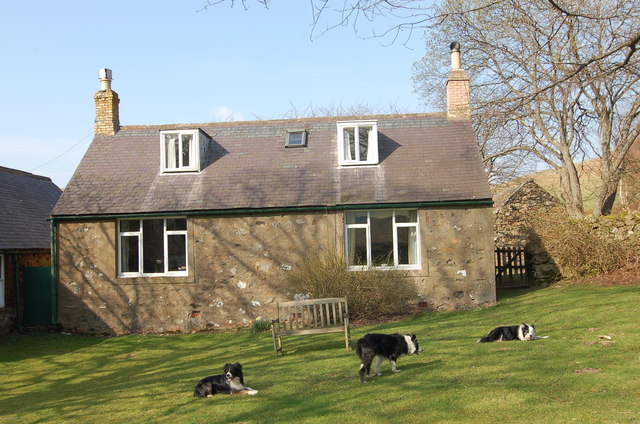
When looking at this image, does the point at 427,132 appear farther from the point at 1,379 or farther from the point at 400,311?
the point at 1,379

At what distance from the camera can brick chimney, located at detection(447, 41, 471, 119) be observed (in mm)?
18250

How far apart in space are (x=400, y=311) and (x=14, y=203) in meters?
13.9

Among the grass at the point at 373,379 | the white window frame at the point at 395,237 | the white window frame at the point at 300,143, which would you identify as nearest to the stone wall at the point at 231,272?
the white window frame at the point at 395,237

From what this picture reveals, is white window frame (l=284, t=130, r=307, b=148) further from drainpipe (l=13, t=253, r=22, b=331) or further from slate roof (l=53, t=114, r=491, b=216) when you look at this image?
drainpipe (l=13, t=253, r=22, b=331)

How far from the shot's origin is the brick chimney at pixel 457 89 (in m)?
18.2

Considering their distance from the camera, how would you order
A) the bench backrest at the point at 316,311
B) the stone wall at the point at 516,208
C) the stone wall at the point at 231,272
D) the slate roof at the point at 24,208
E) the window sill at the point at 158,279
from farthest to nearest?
1. the stone wall at the point at 516,208
2. the slate roof at the point at 24,208
3. the window sill at the point at 158,279
4. the stone wall at the point at 231,272
5. the bench backrest at the point at 316,311

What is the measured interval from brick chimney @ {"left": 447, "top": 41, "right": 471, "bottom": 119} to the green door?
45.6ft

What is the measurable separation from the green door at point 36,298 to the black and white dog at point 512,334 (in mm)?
13155

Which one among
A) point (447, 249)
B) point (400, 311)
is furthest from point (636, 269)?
point (400, 311)

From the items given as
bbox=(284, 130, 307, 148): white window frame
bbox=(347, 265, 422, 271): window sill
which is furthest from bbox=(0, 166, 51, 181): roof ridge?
bbox=(347, 265, 422, 271): window sill

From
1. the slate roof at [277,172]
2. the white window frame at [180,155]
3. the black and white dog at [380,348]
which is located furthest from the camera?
the white window frame at [180,155]

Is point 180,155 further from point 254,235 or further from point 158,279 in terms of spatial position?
point 158,279

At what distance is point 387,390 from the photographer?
7426 mm

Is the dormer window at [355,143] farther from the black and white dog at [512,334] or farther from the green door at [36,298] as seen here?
the green door at [36,298]
